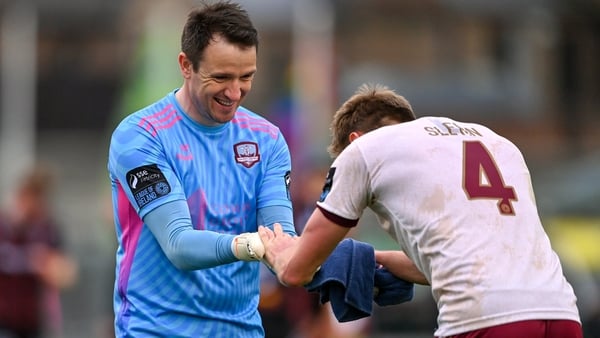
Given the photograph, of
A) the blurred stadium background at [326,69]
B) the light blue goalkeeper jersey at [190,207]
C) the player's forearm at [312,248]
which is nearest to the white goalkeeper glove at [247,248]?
the player's forearm at [312,248]

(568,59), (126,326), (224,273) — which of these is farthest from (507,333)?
(568,59)

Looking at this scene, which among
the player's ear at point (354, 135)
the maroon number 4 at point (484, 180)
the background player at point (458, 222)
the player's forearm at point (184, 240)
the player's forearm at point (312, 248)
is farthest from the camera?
the player's ear at point (354, 135)

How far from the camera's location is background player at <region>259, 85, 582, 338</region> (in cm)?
512

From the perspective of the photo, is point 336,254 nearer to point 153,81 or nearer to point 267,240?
point 267,240

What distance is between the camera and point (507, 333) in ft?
16.7

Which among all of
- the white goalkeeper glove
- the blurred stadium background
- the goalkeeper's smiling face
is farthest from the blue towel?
the blurred stadium background

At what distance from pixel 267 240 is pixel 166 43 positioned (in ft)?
45.8

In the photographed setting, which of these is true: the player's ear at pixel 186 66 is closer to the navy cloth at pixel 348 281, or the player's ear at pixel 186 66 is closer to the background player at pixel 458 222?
the background player at pixel 458 222

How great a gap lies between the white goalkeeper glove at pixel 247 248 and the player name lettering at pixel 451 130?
0.91m

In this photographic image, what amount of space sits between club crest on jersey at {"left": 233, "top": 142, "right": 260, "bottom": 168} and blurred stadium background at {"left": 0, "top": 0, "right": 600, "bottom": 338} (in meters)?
14.1

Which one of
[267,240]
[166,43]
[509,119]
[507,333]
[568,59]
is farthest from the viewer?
[568,59]

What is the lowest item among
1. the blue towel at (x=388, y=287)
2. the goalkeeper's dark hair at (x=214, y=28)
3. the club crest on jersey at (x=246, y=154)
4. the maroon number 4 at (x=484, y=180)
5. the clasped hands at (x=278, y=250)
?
the blue towel at (x=388, y=287)

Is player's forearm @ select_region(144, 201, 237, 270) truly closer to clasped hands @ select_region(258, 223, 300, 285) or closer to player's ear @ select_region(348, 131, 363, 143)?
clasped hands @ select_region(258, 223, 300, 285)

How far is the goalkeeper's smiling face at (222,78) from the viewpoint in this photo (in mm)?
5836
